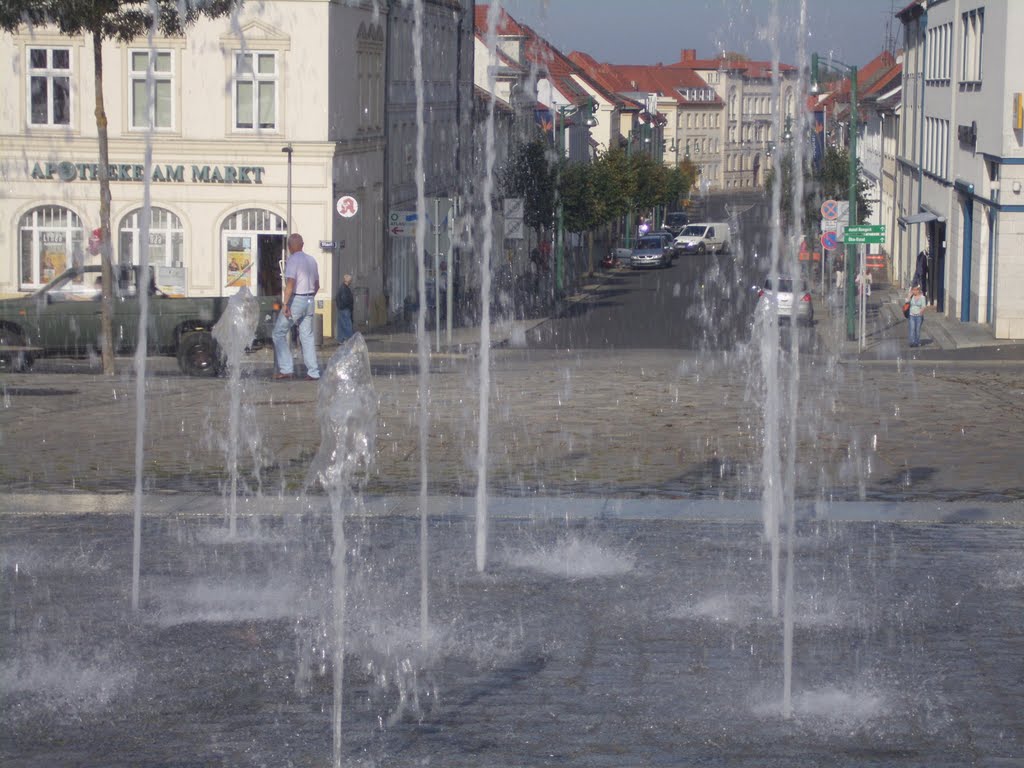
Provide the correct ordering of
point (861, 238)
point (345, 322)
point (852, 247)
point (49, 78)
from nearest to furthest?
point (345, 322) < point (861, 238) < point (852, 247) < point (49, 78)

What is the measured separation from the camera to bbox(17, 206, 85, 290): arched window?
126 ft

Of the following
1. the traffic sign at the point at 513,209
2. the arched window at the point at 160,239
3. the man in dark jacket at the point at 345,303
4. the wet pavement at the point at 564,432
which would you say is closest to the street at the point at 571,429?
the wet pavement at the point at 564,432

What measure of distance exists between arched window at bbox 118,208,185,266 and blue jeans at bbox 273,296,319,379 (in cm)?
1792

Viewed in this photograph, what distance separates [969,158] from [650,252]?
36.5m

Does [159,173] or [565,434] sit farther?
[159,173]

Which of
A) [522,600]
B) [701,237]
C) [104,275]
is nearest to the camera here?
[522,600]

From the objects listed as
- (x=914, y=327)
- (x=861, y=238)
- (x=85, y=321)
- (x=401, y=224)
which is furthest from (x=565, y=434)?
(x=861, y=238)

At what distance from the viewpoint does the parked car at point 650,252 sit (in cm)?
7738

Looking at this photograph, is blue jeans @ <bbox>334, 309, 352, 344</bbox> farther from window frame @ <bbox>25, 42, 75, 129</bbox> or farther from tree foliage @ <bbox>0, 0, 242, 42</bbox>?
window frame @ <bbox>25, 42, 75, 129</bbox>

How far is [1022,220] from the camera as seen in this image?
3531 cm

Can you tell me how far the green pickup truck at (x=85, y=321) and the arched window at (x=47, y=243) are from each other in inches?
565

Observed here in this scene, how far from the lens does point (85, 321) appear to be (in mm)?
24094

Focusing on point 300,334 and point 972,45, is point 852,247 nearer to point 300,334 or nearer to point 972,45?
point 972,45

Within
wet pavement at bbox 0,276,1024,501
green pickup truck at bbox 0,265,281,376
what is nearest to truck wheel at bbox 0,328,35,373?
green pickup truck at bbox 0,265,281,376
